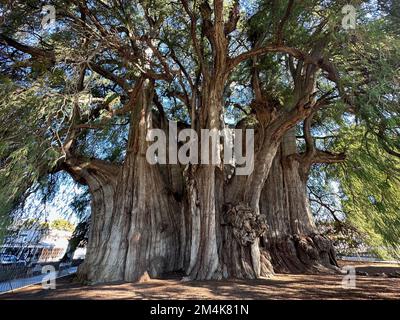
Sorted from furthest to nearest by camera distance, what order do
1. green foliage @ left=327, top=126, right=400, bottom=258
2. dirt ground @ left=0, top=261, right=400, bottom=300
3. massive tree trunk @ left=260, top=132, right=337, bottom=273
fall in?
green foliage @ left=327, top=126, right=400, bottom=258
massive tree trunk @ left=260, top=132, right=337, bottom=273
dirt ground @ left=0, top=261, right=400, bottom=300

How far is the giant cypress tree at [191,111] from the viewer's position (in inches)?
174

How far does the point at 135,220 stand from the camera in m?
6.05

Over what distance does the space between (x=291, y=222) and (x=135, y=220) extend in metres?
3.41

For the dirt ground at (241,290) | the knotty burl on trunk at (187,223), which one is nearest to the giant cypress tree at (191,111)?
the knotty burl on trunk at (187,223)

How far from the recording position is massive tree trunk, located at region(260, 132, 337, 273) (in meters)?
6.58

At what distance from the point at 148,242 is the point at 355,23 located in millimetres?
4774

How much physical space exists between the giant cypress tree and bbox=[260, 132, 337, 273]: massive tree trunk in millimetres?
27

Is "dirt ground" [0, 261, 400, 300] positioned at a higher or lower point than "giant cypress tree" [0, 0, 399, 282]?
lower

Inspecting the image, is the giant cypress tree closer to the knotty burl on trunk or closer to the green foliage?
the knotty burl on trunk

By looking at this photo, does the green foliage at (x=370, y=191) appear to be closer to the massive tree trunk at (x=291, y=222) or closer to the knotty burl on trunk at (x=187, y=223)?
the massive tree trunk at (x=291, y=222)

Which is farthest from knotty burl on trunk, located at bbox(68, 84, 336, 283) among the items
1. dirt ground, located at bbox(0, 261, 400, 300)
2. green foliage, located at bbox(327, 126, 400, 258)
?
green foliage, located at bbox(327, 126, 400, 258)

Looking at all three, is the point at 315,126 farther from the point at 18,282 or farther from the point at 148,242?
the point at 18,282

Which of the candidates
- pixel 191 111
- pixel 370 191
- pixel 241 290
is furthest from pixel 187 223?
pixel 370 191

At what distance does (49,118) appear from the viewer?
4516 millimetres
